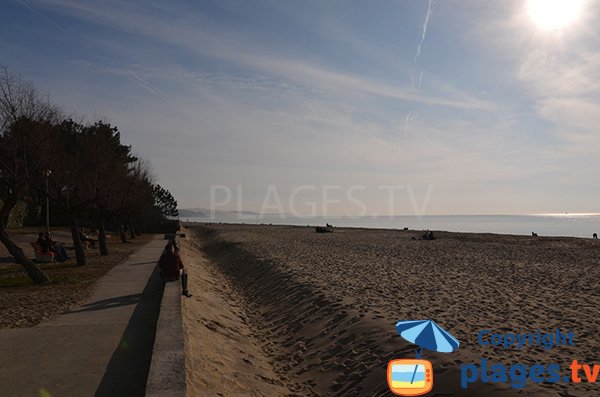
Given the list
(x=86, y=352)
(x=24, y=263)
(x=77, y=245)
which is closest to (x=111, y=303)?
(x=86, y=352)

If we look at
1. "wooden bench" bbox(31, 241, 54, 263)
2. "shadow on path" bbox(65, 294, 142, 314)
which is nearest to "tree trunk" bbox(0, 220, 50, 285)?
"shadow on path" bbox(65, 294, 142, 314)

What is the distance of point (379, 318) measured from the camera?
10.7 metres

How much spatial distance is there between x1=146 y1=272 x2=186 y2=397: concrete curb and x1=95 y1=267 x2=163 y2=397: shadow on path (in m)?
0.34

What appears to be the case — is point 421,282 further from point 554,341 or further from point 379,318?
point 554,341

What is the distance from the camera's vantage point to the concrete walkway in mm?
6320

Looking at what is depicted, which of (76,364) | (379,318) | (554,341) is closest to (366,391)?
(379,318)


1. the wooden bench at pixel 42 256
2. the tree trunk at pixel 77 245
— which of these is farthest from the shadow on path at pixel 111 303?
the wooden bench at pixel 42 256

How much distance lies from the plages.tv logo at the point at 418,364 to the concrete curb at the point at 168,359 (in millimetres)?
3424

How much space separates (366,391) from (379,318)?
3.27 m

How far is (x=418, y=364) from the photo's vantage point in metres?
7.70

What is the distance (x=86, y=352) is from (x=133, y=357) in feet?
3.27

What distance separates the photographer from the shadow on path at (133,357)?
6238 millimetres

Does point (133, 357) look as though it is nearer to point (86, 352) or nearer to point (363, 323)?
point (86, 352)

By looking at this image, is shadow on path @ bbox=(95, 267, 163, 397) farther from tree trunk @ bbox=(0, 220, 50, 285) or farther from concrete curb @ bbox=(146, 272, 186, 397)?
tree trunk @ bbox=(0, 220, 50, 285)
